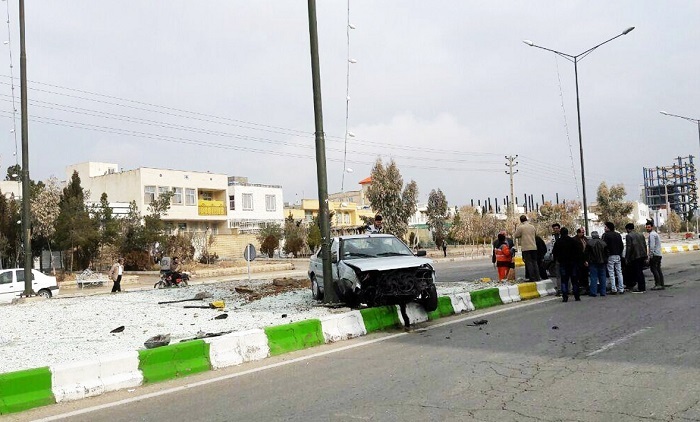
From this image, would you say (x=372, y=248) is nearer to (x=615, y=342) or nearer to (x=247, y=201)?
(x=615, y=342)

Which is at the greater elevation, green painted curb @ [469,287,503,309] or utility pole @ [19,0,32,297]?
utility pole @ [19,0,32,297]

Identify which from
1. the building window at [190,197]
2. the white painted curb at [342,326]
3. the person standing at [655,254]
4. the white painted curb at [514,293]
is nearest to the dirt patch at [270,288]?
the white painted curb at [342,326]

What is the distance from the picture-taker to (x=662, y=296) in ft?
47.4

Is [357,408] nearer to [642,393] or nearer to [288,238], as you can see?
[642,393]

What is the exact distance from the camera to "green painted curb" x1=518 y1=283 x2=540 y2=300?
49.7 ft

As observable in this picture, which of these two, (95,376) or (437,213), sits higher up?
(437,213)

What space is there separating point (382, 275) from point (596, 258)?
6.68m

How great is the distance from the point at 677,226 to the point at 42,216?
111037 mm

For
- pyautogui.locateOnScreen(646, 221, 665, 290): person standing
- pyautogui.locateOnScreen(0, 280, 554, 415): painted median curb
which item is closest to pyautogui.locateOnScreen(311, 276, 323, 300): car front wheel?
pyautogui.locateOnScreen(0, 280, 554, 415): painted median curb

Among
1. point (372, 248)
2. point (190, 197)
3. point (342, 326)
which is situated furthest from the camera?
point (190, 197)

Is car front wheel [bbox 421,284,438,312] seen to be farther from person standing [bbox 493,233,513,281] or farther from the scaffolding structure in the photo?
the scaffolding structure

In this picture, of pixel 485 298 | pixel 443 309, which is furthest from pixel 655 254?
pixel 443 309

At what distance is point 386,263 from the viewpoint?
11.1 m

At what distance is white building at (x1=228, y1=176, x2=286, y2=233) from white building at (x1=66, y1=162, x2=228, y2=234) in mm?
2096
